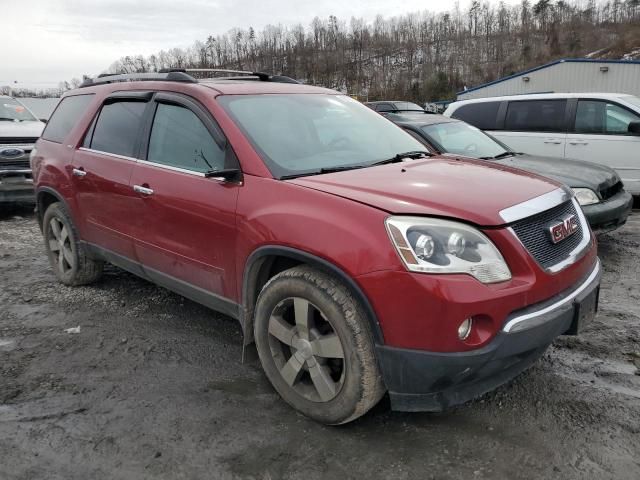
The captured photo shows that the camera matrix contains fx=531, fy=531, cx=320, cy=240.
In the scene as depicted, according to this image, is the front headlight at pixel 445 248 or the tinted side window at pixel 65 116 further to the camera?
the tinted side window at pixel 65 116

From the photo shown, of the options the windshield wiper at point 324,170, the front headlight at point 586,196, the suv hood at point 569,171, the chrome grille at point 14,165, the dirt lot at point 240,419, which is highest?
the windshield wiper at point 324,170

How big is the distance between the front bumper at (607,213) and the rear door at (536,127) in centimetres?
270

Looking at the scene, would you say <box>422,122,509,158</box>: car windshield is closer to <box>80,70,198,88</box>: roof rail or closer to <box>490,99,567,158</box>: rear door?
<box>490,99,567,158</box>: rear door

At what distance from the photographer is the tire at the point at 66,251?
4672mm

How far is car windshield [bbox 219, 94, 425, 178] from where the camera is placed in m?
3.12

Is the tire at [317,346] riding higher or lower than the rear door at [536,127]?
lower

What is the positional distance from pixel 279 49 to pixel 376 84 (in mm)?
25556

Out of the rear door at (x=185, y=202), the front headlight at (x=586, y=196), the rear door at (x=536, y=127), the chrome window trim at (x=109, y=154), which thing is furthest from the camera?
the rear door at (x=536, y=127)

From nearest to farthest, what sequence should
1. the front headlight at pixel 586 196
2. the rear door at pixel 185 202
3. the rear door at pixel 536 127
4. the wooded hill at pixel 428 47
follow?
the rear door at pixel 185 202
the front headlight at pixel 586 196
the rear door at pixel 536 127
the wooded hill at pixel 428 47

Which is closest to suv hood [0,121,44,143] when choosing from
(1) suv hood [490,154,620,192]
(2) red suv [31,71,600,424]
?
(2) red suv [31,71,600,424]

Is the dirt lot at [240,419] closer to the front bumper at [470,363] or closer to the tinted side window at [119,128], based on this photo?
the front bumper at [470,363]

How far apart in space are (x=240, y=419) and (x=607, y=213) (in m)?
4.18

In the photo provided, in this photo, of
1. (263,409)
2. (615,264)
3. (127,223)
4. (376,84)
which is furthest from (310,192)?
(376,84)

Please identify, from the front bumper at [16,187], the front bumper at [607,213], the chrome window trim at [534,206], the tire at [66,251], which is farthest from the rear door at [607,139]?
the front bumper at [16,187]
